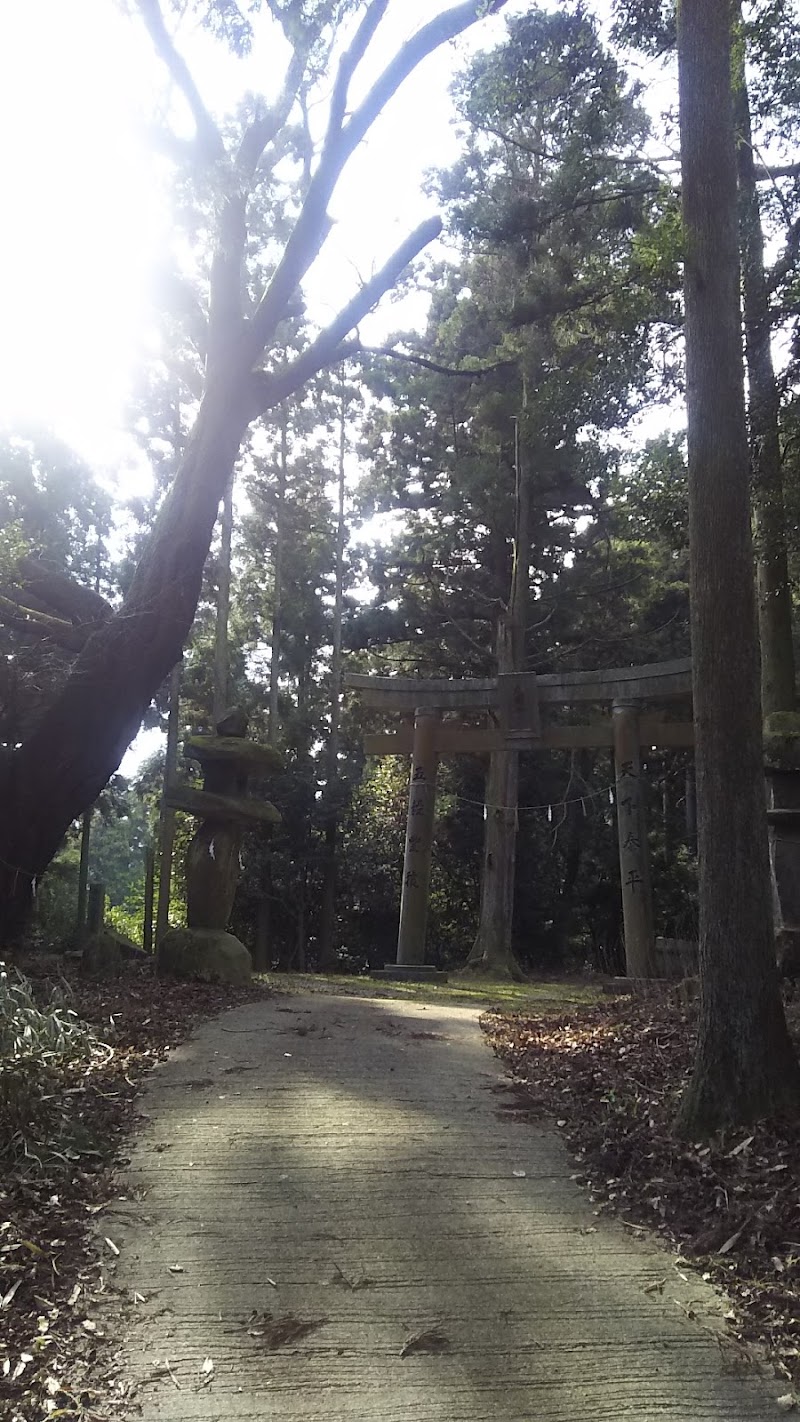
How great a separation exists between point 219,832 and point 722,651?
712cm

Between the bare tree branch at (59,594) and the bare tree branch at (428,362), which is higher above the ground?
the bare tree branch at (428,362)

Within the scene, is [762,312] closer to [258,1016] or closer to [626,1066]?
[626,1066]

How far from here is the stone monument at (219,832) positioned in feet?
32.5

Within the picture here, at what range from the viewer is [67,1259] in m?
3.42

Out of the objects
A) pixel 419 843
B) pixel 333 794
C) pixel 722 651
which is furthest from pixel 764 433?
pixel 333 794

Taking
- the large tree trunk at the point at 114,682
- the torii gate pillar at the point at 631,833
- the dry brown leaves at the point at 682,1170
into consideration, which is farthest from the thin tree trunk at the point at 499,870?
the dry brown leaves at the point at 682,1170

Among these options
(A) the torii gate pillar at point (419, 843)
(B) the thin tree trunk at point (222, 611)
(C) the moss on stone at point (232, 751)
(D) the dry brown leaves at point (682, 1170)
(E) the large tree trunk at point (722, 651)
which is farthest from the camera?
(B) the thin tree trunk at point (222, 611)

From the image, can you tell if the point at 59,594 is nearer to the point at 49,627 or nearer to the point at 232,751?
the point at 49,627

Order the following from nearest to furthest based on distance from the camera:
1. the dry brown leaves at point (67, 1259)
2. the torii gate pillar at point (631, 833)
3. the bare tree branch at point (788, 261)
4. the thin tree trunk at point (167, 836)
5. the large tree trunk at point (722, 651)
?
1. the dry brown leaves at point (67, 1259)
2. the large tree trunk at point (722, 651)
3. the bare tree branch at point (788, 261)
4. the torii gate pillar at point (631, 833)
5. the thin tree trunk at point (167, 836)

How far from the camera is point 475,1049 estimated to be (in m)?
7.07

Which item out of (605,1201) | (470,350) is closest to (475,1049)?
(605,1201)

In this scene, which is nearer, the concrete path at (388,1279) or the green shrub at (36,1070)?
the concrete path at (388,1279)

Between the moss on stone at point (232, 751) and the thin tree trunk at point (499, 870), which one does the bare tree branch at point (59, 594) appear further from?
the thin tree trunk at point (499, 870)

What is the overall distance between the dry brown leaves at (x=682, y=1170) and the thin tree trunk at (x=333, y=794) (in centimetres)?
1642
